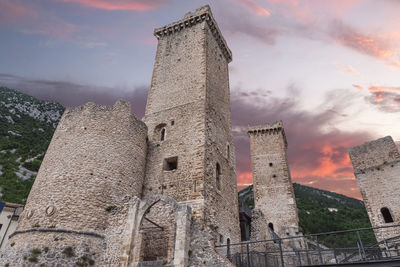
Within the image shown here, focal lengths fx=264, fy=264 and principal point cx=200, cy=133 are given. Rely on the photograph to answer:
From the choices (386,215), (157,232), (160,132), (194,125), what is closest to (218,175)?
(194,125)

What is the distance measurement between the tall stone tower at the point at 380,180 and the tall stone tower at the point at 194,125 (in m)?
8.64

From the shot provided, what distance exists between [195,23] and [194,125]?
860 centimetres

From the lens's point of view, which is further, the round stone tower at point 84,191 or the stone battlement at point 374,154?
the stone battlement at point 374,154

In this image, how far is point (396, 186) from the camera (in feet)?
51.7

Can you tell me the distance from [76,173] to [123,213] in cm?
261

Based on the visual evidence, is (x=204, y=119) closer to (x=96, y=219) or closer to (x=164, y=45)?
(x=96, y=219)

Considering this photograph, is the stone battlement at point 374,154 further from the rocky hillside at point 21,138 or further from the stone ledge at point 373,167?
the rocky hillside at point 21,138

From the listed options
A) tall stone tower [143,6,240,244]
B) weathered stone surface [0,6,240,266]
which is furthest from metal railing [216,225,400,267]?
tall stone tower [143,6,240,244]

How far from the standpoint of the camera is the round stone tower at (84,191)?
31.3 feet

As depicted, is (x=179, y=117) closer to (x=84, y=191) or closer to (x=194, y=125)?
(x=194, y=125)

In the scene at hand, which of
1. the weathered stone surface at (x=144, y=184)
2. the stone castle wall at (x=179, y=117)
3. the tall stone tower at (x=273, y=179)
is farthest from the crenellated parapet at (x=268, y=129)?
the stone castle wall at (x=179, y=117)

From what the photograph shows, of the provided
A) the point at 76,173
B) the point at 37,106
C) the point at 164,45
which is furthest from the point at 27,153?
the point at 76,173

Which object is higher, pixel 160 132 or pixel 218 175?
pixel 160 132

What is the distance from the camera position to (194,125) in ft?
45.5
